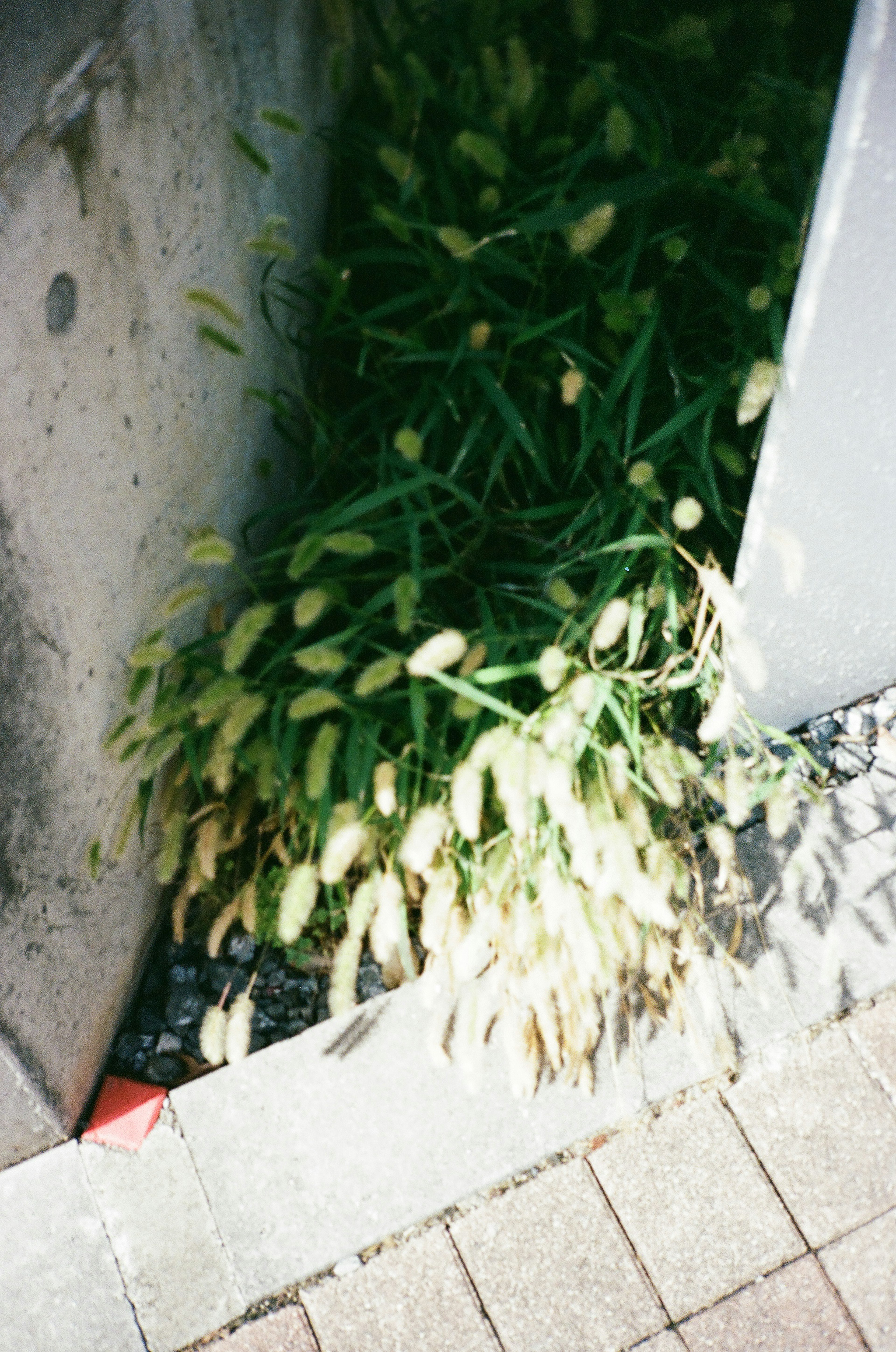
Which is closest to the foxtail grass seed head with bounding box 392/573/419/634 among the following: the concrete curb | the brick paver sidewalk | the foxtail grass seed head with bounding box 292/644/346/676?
the foxtail grass seed head with bounding box 292/644/346/676

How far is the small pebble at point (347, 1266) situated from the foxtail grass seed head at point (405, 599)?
1153mm

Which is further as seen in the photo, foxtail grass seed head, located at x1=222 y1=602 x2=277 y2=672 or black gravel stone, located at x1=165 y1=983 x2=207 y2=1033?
black gravel stone, located at x1=165 y1=983 x2=207 y2=1033

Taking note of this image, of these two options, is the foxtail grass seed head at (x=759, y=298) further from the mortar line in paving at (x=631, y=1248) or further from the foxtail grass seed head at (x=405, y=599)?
the mortar line in paving at (x=631, y=1248)

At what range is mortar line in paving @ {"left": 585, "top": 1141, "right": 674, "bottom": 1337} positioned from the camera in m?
1.65

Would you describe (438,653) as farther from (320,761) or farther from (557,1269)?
(557,1269)

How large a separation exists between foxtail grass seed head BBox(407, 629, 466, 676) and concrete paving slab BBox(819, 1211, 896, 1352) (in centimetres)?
128

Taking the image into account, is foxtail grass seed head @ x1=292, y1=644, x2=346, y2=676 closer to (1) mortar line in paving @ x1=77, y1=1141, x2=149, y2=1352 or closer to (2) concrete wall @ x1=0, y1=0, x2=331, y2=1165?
(2) concrete wall @ x1=0, y1=0, x2=331, y2=1165

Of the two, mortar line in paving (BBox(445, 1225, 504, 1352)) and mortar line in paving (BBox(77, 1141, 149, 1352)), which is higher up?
mortar line in paving (BBox(77, 1141, 149, 1352))

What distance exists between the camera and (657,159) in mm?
1732

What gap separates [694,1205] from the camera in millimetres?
1729

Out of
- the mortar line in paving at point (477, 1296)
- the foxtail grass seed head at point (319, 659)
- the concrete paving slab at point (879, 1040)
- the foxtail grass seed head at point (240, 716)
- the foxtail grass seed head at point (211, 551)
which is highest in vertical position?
the foxtail grass seed head at point (211, 551)

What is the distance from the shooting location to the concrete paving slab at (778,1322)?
1.62m

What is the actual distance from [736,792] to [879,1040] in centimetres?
69

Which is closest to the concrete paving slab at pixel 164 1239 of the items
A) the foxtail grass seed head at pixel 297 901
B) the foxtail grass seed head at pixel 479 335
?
the foxtail grass seed head at pixel 297 901
